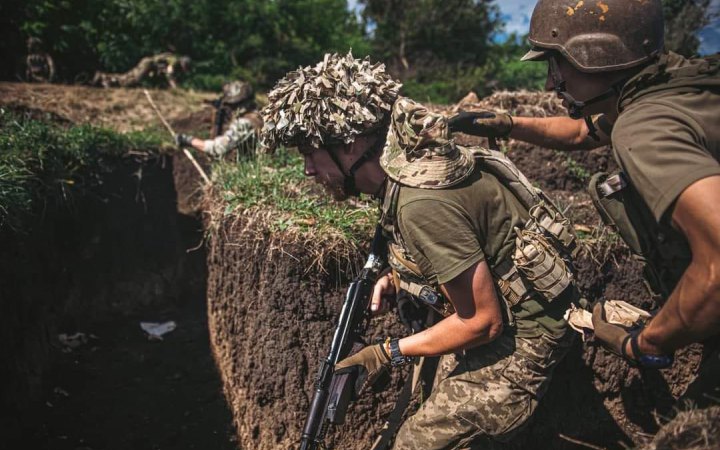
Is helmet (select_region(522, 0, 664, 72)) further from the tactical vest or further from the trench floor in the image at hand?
the trench floor

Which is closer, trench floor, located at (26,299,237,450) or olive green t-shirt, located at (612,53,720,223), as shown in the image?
olive green t-shirt, located at (612,53,720,223)

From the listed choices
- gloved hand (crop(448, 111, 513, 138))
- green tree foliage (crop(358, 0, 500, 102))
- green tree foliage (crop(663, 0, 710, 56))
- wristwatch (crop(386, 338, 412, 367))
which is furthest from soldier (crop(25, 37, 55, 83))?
green tree foliage (crop(663, 0, 710, 56))

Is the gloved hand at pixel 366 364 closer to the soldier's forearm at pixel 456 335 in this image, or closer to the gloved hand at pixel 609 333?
the soldier's forearm at pixel 456 335

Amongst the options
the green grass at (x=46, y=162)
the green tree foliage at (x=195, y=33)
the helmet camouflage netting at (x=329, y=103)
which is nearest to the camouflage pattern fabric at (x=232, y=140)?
the green grass at (x=46, y=162)

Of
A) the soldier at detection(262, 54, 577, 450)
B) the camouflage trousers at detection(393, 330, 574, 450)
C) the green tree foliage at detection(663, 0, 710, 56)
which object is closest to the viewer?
the soldier at detection(262, 54, 577, 450)

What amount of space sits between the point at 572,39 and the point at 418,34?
11.6 metres

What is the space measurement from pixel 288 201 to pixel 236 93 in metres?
3.77

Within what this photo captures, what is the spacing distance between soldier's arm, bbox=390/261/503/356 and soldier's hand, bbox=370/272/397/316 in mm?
586

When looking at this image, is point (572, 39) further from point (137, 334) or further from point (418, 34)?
point (418, 34)

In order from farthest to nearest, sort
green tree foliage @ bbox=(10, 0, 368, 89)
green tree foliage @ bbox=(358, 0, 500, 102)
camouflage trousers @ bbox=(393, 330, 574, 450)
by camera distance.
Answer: green tree foliage @ bbox=(358, 0, 500, 102)
green tree foliage @ bbox=(10, 0, 368, 89)
camouflage trousers @ bbox=(393, 330, 574, 450)

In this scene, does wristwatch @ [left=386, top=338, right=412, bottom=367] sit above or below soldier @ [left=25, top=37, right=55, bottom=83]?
below

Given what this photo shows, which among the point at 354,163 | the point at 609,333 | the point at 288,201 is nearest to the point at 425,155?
the point at 354,163

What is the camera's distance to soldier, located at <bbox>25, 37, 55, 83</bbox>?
8.39 m

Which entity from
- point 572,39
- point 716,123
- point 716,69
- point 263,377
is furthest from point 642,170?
point 263,377
